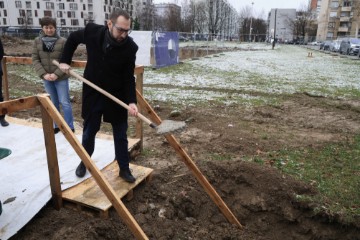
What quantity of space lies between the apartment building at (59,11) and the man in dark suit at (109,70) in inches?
3305

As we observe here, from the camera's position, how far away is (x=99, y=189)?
135 inches

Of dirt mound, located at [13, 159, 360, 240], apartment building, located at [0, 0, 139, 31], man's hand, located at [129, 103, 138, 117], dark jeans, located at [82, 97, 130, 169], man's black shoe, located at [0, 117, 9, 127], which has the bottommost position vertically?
dirt mound, located at [13, 159, 360, 240]

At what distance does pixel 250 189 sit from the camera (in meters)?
4.20

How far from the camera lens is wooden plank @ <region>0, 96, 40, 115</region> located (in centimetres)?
251

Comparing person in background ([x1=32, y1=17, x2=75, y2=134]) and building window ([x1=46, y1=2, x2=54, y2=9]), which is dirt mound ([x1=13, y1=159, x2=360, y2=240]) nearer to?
person in background ([x1=32, y1=17, x2=75, y2=134])

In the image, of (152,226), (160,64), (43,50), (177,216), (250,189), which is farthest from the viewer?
(160,64)

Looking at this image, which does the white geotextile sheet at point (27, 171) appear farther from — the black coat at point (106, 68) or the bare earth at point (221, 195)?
the black coat at point (106, 68)

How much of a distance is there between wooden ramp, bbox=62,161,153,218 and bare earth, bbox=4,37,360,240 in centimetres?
10

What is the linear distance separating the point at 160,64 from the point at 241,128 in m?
10.6

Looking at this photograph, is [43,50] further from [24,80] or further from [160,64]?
[160,64]

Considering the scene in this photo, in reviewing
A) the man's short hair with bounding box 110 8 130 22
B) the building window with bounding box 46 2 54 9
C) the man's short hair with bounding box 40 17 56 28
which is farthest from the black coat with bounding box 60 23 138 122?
the building window with bounding box 46 2 54 9

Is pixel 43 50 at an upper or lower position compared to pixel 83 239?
upper

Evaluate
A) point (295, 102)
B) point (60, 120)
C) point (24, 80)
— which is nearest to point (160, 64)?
point (24, 80)

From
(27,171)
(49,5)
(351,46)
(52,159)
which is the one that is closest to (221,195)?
(52,159)
